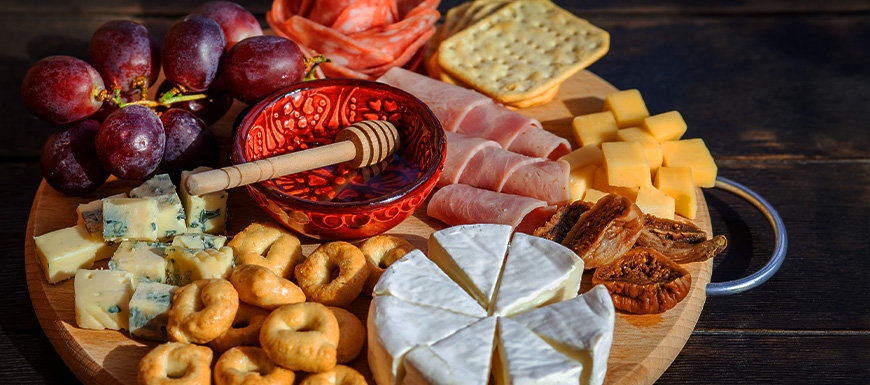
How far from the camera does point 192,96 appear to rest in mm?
2225

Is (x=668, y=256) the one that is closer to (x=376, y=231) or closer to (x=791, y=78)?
(x=376, y=231)

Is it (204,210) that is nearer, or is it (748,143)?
(204,210)

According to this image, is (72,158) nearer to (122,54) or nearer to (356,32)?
(122,54)

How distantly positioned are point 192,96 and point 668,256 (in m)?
1.46

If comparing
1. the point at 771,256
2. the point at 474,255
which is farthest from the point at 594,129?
the point at 474,255

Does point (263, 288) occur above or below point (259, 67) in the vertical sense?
below

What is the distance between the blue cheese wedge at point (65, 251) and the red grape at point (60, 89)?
331 mm

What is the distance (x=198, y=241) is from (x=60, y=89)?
1.88 feet

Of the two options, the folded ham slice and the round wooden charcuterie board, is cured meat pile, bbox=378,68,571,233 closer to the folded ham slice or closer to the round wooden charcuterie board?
the folded ham slice

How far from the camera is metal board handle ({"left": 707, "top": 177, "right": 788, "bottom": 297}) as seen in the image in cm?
202

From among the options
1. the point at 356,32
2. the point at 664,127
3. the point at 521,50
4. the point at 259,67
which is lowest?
the point at 664,127

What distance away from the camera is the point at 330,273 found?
188 centimetres

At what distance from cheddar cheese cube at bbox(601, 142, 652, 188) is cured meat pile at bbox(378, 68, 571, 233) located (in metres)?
0.13

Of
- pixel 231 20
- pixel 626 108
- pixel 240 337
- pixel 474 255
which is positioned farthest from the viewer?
pixel 626 108
